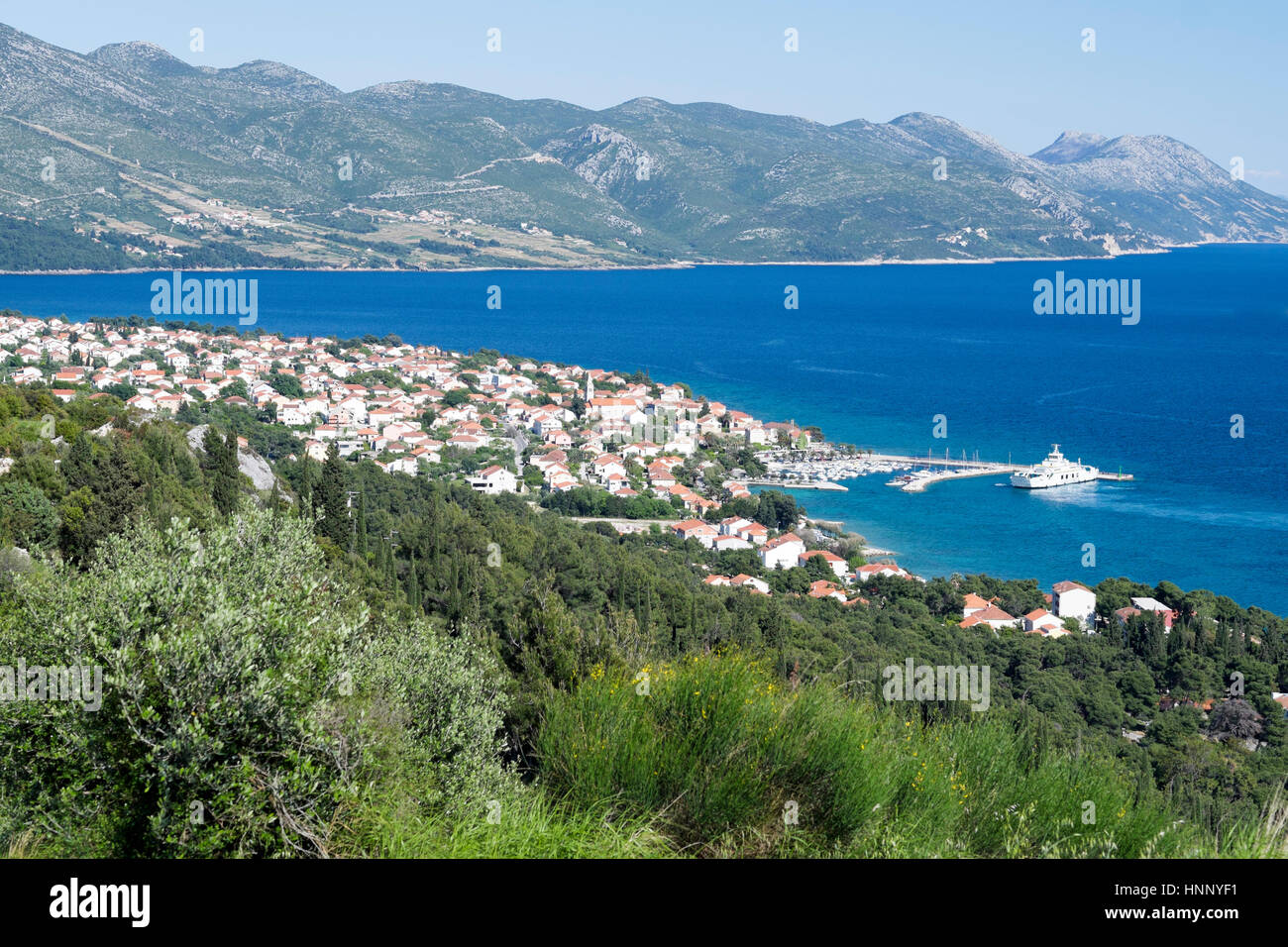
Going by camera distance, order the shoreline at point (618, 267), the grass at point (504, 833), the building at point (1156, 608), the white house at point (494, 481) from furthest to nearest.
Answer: the shoreline at point (618, 267) < the white house at point (494, 481) < the building at point (1156, 608) < the grass at point (504, 833)

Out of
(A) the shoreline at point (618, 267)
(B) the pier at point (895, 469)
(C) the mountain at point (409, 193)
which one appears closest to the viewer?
(B) the pier at point (895, 469)

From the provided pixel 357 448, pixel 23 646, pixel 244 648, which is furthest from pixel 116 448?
pixel 357 448

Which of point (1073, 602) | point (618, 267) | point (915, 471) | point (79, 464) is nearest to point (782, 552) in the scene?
point (1073, 602)

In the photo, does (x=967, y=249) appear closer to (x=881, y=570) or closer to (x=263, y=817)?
(x=881, y=570)

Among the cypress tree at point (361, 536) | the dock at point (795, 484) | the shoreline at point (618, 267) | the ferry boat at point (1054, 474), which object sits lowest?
the dock at point (795, 484)

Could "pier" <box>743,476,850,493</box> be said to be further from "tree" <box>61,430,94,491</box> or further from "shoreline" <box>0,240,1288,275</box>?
"shoreline" <box>0,240,1288,275</box>

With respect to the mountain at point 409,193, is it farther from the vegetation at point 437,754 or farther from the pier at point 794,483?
the vegetation at point 437,754

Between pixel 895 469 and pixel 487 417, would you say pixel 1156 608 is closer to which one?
pixel 895 469

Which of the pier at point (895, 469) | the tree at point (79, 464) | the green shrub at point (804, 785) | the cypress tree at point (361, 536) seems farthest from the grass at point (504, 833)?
the pier at point (895, 469)
